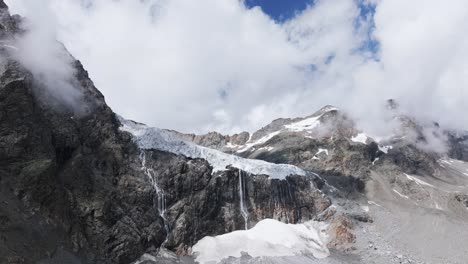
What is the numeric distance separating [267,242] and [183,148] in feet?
70.9

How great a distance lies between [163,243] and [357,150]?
10649 cm

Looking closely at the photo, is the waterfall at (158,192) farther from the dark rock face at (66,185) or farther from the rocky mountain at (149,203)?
the dark rock face at (66,185)

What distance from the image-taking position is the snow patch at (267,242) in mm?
76250

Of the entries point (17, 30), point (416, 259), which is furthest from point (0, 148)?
point (416, 259)

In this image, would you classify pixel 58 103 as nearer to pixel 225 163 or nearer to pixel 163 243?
pixel 163 243

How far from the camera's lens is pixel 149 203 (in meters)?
76.5

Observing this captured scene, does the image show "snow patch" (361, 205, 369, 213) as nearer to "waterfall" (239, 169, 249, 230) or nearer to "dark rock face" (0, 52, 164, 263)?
"waterfall" (239, 169, 249, 230)

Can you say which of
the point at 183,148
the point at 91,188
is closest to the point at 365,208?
the point at 183,148

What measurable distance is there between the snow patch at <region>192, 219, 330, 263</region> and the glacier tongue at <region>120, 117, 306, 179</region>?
11.2 metres

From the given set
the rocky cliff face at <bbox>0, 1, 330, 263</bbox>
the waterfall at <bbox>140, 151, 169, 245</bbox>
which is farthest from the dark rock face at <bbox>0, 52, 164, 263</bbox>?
the waterfall at <bbox>140, 151, 169, 245</bbox>

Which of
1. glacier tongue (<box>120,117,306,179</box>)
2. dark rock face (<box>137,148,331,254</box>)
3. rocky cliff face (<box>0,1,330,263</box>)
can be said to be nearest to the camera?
rocky cliff face (<box>0,1,330,263</box>)

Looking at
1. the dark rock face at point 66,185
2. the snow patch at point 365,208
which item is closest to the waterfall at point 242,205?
the dark rock face at point 66,185

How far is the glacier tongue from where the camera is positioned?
84.1 m

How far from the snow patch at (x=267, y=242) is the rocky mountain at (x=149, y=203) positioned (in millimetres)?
265
